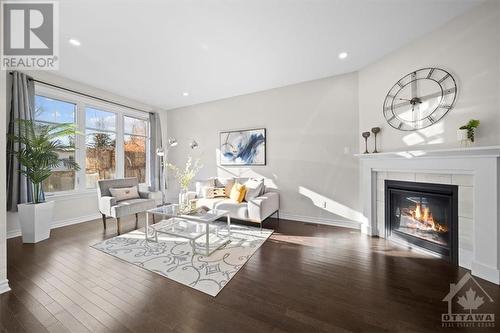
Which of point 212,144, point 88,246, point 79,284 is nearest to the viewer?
point 79,284

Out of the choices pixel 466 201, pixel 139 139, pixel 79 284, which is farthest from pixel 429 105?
pixel 139 139

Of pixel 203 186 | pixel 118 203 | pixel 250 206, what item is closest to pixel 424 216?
pixel 250 206

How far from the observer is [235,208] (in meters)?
3.45

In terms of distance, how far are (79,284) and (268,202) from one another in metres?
2.63

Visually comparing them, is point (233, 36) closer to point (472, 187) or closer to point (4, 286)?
point (472, 187)

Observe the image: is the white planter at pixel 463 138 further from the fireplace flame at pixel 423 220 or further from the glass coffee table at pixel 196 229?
the glass coffee table at pixel 196 229

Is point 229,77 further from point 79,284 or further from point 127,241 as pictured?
point 79,284

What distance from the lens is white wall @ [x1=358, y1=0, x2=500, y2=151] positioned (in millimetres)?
1973

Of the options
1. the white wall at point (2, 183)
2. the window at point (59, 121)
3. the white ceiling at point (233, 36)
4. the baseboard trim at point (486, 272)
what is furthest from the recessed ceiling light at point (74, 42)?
the baseboard trim at point (486, 272)

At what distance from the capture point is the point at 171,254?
98.3 inches

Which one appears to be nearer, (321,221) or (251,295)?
(251,295)

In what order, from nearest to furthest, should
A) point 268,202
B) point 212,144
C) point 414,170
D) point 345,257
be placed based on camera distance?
point 345,257 < point 414,170 < point 268,202 < point 212,144

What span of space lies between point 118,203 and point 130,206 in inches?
10.4

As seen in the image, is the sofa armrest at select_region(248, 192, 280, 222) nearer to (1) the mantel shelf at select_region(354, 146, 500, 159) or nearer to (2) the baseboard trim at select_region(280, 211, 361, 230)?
(2) the baseboard trim at select_region(280, 211, 361, 230)
